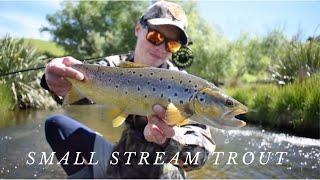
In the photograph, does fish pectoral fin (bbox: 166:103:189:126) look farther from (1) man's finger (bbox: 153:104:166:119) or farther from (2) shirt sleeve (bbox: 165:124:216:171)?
(2) shirt sleeve (bbox: 165:124:216:171)

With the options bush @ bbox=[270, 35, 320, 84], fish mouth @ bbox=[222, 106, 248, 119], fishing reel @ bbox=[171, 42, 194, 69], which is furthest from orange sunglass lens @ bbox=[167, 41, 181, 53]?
bush @ bbox=[270, 35, 320, 84]

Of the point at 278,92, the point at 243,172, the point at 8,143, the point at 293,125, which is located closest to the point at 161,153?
the point at 243,172

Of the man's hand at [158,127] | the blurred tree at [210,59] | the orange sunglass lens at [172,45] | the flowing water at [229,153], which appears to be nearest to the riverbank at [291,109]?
the flowing water at [229,153]

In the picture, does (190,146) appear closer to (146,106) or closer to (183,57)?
(146,106)

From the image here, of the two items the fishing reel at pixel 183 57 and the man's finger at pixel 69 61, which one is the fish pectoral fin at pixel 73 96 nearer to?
the man's finger at pixel 69 61

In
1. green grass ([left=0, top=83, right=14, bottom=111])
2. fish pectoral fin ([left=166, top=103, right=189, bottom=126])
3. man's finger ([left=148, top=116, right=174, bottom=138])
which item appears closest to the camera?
fish pectoral fin ([left=166, top=103, right=189, bottom=126])

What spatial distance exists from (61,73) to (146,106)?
66 centimetres

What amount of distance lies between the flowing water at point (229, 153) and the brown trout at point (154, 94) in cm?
397

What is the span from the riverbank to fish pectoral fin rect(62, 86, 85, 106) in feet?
29.7

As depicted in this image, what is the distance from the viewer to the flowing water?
718cm

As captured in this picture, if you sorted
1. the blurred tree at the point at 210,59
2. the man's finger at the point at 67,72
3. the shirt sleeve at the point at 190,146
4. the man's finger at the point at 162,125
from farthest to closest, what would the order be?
the blurred tree at the point at 210,59, the shirt sleeve at the point at 190,146, the man's finger at the point at 67,72, the man's finger at the point at 162,125

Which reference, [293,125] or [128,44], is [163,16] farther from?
[128,44]

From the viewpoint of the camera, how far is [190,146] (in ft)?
11.0

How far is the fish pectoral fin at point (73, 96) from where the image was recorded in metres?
3.10
